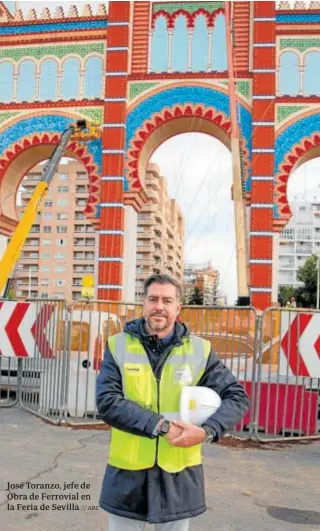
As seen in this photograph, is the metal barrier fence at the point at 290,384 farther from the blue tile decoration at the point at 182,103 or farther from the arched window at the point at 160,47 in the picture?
the arched window at the point at 160,47

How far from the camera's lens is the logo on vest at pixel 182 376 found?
2.67 metres

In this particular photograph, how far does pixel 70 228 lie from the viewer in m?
74.0

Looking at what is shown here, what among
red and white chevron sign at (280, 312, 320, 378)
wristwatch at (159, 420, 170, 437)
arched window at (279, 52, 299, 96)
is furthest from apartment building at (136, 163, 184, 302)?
wristwatch at (159, 420, 170, 437)

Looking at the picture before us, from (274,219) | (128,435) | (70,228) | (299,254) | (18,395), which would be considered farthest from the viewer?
(299,254)

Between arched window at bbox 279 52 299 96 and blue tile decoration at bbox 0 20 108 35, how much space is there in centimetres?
525

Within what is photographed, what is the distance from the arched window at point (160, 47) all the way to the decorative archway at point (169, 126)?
133cm

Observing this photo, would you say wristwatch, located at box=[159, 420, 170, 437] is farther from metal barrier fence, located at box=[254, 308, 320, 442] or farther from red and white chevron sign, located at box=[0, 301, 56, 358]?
red and white chevron sign, located at box=[0, 301, 56, 358]

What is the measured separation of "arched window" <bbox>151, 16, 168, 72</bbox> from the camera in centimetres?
1806

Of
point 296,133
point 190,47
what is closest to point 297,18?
point 190,47

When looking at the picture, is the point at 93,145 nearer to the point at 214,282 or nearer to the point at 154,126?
the point at 154,126

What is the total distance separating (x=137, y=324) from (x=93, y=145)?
52.1ft

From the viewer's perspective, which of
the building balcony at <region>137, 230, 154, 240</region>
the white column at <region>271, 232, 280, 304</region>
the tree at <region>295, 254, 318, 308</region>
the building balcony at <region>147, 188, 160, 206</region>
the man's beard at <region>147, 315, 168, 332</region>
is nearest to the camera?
the man's beard at <region>147, 315, 168, 332</region>

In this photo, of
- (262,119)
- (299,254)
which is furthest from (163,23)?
(299,254)

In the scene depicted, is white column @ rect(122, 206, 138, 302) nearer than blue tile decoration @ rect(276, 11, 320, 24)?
No
